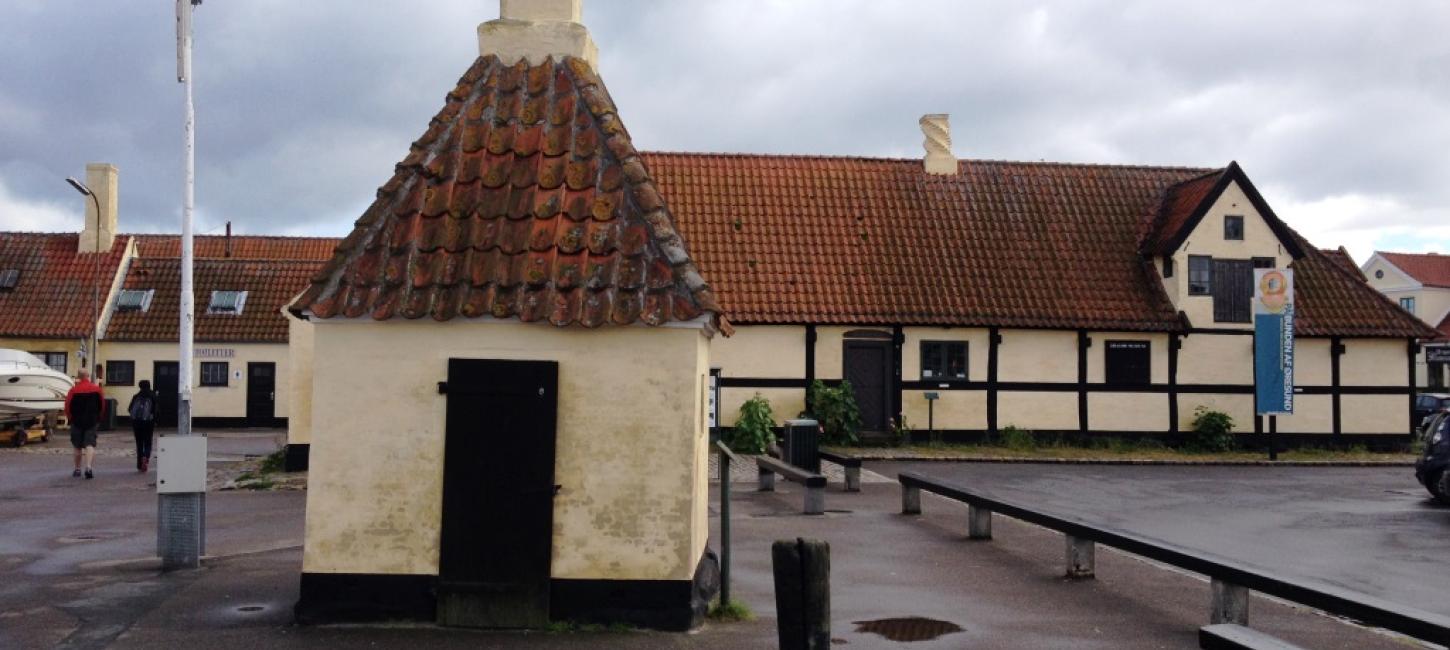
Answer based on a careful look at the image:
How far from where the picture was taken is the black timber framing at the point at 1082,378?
2753cm

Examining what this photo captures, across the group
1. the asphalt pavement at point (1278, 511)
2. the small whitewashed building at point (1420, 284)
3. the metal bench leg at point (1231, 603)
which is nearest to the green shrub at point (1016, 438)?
the asphalt pavement at point (1278, 511)

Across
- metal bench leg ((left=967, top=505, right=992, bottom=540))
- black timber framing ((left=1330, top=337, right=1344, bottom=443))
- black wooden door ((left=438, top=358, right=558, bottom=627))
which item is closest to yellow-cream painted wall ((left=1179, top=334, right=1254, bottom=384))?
black timber framing ((left=1330, top=337, right=1344, bottom=443))

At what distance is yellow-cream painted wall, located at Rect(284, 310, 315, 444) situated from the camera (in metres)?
19.2

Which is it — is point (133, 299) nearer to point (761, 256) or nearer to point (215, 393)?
point (215, 393)

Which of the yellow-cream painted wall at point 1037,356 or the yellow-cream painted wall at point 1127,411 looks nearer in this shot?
the yellow-cream painted wall at point 1037,356

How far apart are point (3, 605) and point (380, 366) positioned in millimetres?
3525

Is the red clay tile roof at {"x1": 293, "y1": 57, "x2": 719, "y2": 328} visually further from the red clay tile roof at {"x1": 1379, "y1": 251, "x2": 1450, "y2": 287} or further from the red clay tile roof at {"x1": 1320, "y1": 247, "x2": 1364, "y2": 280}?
the red clay tile roof at {"x1": 1379, "y1": 251, "x2": 1450, "y2": 287}

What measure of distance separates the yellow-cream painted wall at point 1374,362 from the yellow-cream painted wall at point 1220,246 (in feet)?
8.24

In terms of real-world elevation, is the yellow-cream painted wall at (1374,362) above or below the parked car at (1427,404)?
above

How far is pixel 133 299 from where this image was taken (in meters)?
37.3

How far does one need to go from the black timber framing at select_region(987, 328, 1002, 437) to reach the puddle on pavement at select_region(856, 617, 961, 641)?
18.8 metres

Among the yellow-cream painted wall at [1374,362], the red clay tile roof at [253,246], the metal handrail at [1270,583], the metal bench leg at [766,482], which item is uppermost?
the red clay tile roof at [253,246]

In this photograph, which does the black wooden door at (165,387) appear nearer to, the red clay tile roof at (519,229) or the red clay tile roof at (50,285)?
the red clay tile roof at (50,285)

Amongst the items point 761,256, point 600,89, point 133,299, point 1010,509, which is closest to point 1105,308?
point 761,256
